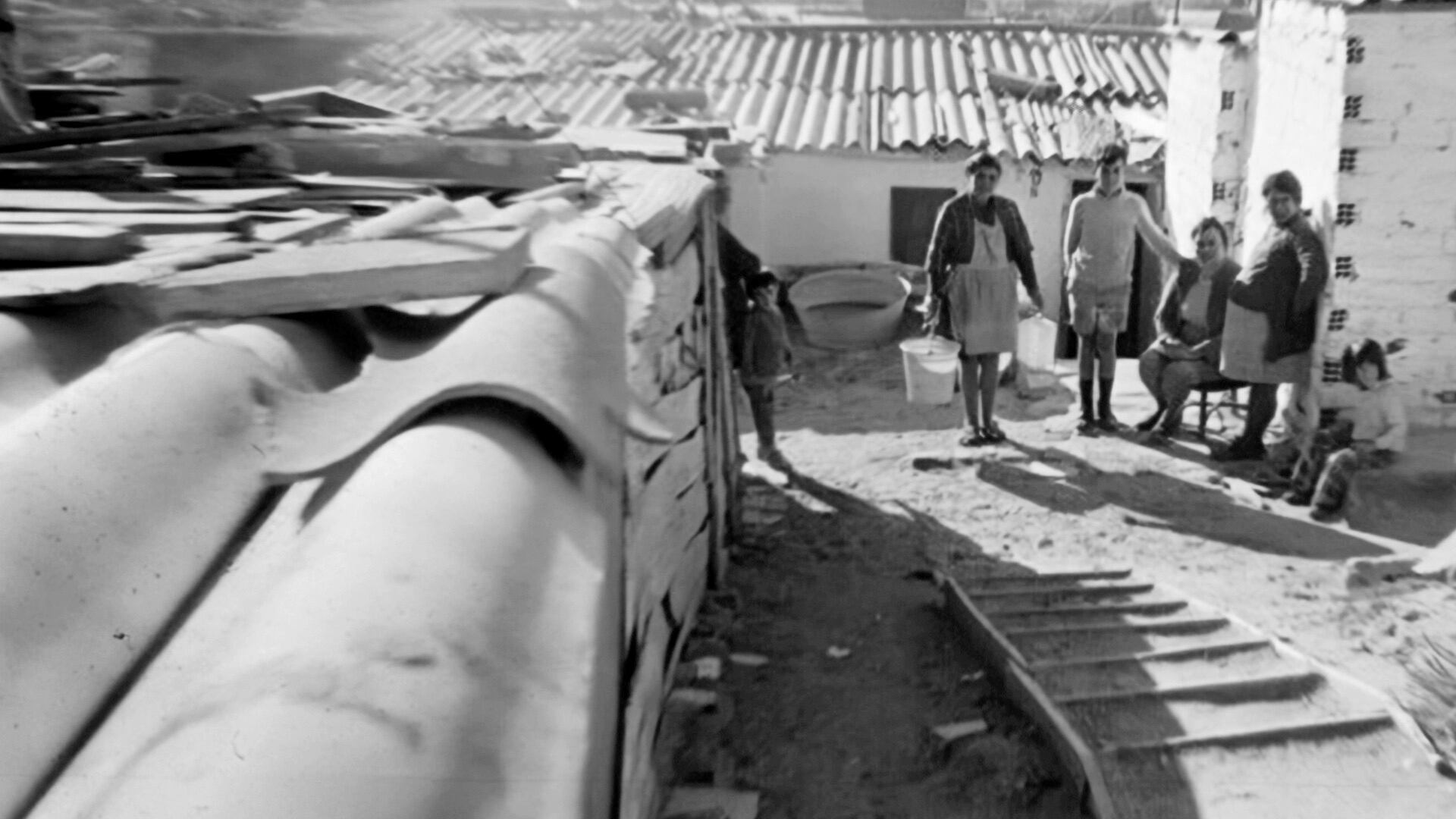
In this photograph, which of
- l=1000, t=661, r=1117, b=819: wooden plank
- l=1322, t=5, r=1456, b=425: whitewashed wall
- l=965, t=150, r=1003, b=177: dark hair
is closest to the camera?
l=1000, t=661, r=1117, b=819: wooden plank

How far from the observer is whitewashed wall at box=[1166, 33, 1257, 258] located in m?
8.59

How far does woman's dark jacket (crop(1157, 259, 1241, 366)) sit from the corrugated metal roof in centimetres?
316

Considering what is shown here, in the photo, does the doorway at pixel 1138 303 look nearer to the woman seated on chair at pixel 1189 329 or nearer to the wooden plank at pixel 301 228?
the woman seated on chair at pixel 1189 329

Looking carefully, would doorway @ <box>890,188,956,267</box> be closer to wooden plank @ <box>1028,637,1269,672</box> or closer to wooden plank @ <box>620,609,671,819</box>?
wooden plank @ <box>1028,637,1269,672</box>

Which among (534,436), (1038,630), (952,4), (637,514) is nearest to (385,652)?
(534,436)

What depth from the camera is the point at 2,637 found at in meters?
1.07

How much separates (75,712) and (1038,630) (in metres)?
4.20

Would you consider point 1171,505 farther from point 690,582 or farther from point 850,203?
point 850,203

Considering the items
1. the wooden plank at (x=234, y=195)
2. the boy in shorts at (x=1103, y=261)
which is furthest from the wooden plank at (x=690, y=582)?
the boy in shorts at (x=1103, y=261)

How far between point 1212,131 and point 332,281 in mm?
8278

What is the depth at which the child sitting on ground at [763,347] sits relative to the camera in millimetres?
7211

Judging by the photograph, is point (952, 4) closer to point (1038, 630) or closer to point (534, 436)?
point (1038, 630)

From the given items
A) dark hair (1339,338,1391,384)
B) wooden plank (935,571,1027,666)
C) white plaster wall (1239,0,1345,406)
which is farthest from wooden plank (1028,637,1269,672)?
white plaster wall (1239,0,1345,406)

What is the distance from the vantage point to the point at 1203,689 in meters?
4.21
